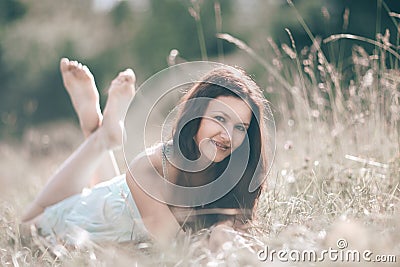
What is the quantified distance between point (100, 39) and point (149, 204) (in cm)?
717

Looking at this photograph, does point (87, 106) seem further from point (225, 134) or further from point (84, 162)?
point (225, 134)

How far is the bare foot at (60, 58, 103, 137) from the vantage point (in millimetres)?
2639

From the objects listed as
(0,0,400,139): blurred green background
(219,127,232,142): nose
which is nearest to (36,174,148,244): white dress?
(219,127,232,142): nose

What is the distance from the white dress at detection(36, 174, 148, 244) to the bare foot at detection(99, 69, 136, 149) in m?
0.20

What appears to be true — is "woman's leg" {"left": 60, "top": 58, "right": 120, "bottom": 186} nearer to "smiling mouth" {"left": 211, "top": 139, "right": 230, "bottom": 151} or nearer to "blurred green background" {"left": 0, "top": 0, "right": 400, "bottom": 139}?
"smiling mouth" {"left": 211, "top": 139, "right": 230, "bottom": 151}

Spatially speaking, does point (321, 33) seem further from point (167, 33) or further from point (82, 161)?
point (82, 161)

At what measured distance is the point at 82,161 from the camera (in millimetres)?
2486

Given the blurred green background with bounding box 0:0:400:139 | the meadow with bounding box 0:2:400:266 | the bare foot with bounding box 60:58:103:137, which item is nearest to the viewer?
the meadow with bounding box 0:2:400:266

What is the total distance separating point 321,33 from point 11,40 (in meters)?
4.21

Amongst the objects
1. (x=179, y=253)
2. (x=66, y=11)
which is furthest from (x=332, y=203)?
(x=66, y=11)

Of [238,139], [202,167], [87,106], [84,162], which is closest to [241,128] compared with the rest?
[238,139]

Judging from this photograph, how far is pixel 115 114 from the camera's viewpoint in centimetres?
256

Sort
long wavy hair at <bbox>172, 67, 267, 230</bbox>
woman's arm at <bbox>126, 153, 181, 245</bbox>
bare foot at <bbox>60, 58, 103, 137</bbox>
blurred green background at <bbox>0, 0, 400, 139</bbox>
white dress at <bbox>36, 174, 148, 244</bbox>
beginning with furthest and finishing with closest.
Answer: blurred green background at <bbox>0, 0, 400, 139</bbox> < bare foot at <bbox>60, 58, 103, 137</bbox> < white dress at <bbox>36, 174, 148, 244</bbox> < long wavy hair at <bbox>172, 67, 267, 230</bbox> < woman's arm at <bbox>126, 153, 181, 245</bbox>

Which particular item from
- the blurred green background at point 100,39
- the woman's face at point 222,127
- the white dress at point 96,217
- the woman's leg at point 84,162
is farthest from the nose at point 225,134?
the blurred green background at point 100,39
